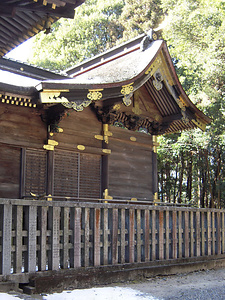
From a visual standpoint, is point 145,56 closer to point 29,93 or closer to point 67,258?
point 29,93

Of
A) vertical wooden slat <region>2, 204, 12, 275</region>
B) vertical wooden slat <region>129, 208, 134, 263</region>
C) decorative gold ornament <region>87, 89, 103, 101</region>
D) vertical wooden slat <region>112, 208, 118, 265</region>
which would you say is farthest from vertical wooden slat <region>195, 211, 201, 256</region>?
vertical wooden slat <region>2, 204, 12, 275</region>

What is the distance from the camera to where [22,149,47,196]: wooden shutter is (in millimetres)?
8664

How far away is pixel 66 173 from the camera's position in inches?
372

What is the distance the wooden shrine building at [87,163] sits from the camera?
5.17 meters

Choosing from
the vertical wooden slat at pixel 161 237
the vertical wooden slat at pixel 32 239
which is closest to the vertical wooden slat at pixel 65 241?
the vertical wooden slat at pixel 32 239

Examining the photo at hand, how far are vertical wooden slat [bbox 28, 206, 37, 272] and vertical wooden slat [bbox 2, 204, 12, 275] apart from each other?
30cm

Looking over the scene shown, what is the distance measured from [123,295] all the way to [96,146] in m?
5.24

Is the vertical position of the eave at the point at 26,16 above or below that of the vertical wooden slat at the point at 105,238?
above

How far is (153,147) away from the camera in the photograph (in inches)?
453

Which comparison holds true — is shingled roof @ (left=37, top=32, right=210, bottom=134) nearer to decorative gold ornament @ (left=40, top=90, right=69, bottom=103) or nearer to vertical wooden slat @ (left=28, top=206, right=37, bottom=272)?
decorative gold ornament @ (left=40, top=90, right=69, bottom=103)

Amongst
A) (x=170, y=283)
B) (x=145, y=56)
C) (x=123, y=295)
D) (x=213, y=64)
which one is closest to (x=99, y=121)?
(x=145, y=56)

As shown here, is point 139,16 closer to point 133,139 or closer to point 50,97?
point 133,139

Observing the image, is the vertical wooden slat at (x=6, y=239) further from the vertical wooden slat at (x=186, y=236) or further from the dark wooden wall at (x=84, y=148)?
the vertical wooden slat at (x=186, y=236)

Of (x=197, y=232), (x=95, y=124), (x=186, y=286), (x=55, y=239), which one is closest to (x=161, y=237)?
(x=186, y=286)
